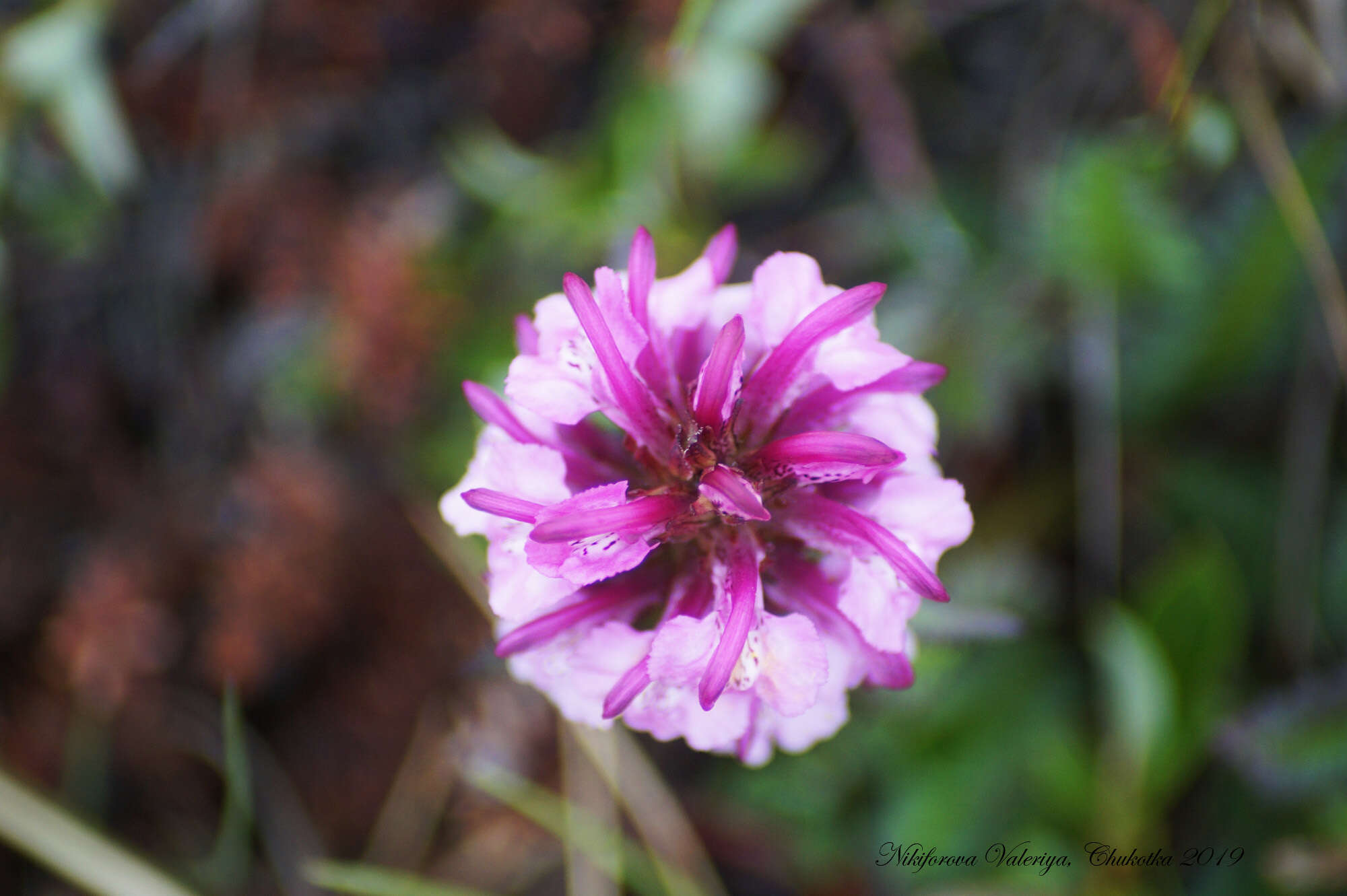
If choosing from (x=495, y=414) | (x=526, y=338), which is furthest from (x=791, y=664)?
(x=526, y=338)

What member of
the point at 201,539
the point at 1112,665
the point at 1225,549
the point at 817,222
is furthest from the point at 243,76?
the point at 1225,549

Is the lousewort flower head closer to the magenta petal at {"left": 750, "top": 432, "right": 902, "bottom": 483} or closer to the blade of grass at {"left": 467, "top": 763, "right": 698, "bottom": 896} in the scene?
the magenta petal at {"left": 750, "top": 432, "right": 902, "bottom": 483}

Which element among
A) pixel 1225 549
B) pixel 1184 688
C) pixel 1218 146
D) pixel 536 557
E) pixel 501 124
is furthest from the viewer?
pixel 501 124

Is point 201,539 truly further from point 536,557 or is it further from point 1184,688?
point 1184,688

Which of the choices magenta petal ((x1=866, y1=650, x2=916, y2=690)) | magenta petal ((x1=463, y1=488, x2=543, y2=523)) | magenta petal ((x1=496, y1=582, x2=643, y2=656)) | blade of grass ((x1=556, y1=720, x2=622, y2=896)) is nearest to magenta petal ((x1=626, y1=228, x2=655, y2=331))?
magenta petal ((x1=463, y1=488, x2=543, y2=523))

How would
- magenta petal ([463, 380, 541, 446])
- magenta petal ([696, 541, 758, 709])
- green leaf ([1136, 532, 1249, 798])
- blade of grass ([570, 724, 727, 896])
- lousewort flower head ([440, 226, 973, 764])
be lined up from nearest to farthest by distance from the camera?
magenta petal ([696, 541, 758, 709]) < lousewort flower head ([440, 226, 973, 764]) < magenta petal ([463, 380, 541, 446]) < green leaf ([1136, 532, 1249, 798]) < blade of grass ([570, 724, 727, 896])

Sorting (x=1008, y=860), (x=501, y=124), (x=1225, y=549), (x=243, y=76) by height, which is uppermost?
(x=243, y=76)
